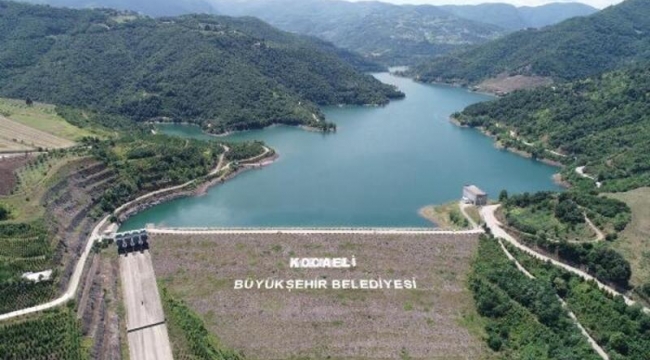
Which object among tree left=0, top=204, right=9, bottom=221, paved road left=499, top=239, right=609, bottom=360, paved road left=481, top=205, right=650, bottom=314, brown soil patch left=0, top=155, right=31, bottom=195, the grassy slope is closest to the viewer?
paved road left=499, top=239, right=609, bottom=360

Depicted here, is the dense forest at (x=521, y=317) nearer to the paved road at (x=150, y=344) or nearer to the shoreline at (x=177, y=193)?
the paved road at (x=150, y=344)

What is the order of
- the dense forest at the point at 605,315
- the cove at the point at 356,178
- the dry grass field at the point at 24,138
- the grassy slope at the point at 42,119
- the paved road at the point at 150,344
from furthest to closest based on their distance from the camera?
the grassy slope at the point at 42,119 < the dry grass field at the point at 24,138 < the cove at the point at 356,178 < the dense forest at the point at 605,315 < the paved road at the point at 150,344

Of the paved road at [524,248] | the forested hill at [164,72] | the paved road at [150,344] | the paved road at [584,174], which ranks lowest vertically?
the paved road at [150,344]

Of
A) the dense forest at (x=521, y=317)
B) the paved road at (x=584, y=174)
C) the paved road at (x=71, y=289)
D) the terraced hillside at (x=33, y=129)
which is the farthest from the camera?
the paved road at (x=584, y=174)

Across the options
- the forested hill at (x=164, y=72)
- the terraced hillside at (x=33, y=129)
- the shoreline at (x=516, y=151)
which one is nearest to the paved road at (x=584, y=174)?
the shoreline at (x=516, y=151)

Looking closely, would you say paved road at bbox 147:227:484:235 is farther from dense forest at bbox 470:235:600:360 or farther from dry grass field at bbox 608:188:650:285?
dry grass field at bbox 608:188:650:285

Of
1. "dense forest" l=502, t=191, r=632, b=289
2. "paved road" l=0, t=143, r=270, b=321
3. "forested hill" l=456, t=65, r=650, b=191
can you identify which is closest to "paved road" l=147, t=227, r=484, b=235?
"dense forest" l=502, t=191, r=632, b=289
